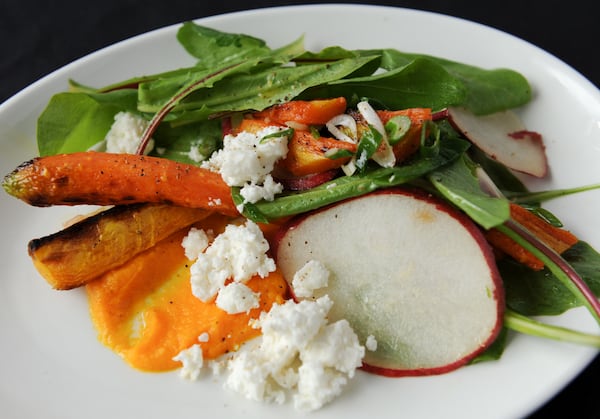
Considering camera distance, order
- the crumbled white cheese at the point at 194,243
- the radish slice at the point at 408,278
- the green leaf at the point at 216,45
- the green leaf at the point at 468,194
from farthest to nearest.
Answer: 1. the green leaf at the point at 216,45
2. the crumbled white cheese at the point at 194,243
3. the radish slice at the point at 408,278
4. the green leaf at the point at 468,194

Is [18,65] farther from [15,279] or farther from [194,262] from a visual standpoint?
[194,262]

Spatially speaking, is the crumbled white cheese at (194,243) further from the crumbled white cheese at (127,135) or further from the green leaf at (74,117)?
the green leaf at (74,117)

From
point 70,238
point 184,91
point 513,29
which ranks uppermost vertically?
point 184,91

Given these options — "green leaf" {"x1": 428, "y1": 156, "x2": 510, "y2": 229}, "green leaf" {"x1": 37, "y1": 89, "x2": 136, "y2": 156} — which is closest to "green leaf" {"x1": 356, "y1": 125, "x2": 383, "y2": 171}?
"green leaf" {"x1": 428, "y1": 156, "x2": 510, "y2": 229}

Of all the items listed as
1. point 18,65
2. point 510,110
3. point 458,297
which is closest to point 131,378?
point 458,297

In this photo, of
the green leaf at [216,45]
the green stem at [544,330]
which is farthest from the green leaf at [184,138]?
the green stem at [544,330]

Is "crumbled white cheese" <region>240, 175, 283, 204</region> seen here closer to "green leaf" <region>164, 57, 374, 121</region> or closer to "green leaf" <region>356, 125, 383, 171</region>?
"green leaf" <region>356, 125, 383, 171</region>
